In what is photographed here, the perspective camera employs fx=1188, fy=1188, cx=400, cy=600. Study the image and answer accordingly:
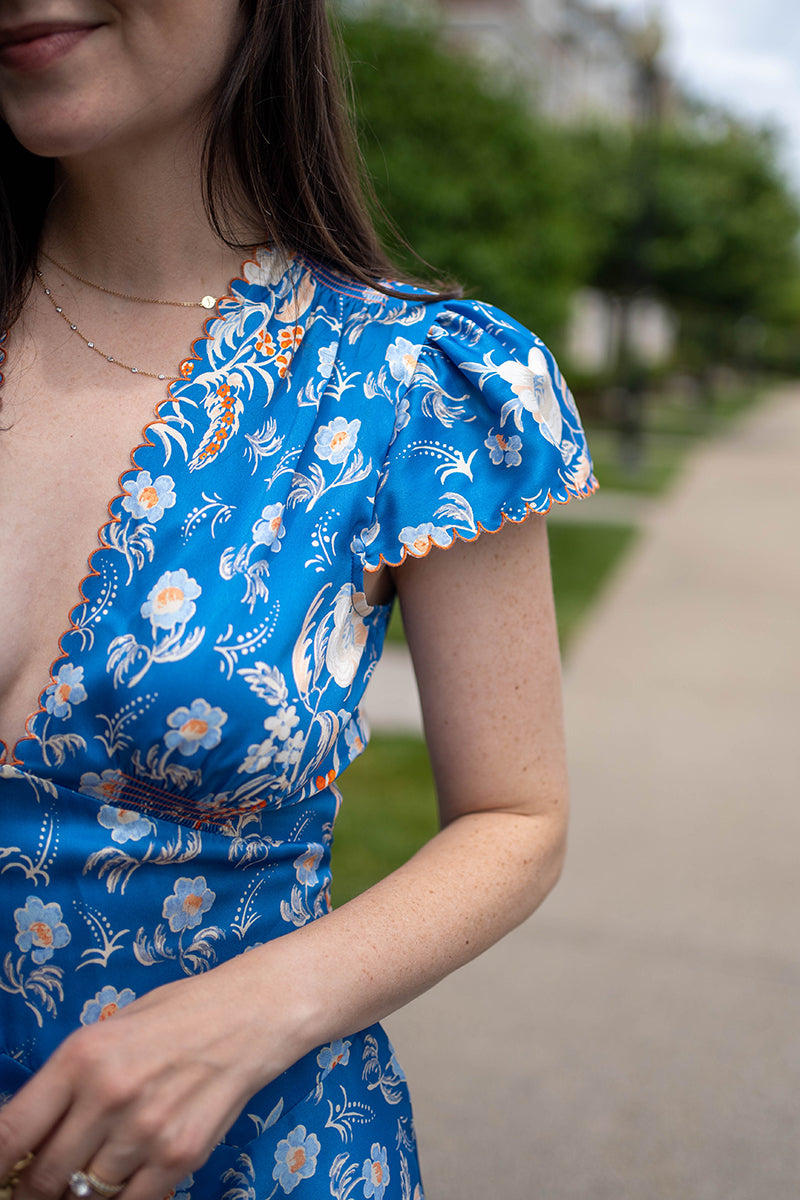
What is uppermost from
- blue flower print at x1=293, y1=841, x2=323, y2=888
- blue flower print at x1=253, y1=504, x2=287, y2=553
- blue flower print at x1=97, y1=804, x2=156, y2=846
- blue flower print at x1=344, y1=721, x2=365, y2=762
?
blue flower print at x1=253, y1=504, x2=287, y2=553

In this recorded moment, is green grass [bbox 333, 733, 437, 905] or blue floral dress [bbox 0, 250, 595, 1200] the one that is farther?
green grass [bbox 333, 733, 437, 905]

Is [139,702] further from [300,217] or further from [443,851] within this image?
[300,217]

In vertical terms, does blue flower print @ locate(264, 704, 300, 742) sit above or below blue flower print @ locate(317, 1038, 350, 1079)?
above

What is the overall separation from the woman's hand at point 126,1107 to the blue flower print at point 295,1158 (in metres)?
0.28

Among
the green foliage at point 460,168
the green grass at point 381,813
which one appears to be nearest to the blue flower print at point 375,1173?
the green grass at point 381,813

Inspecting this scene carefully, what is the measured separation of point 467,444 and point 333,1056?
0.65m

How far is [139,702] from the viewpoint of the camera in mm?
1066

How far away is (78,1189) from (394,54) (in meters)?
7.69

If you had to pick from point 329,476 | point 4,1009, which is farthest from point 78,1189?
point 329,476

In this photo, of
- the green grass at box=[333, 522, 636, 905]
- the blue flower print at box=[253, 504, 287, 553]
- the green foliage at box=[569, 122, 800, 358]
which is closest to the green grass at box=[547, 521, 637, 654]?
the green grass at box=[333, 522, 636, 905]

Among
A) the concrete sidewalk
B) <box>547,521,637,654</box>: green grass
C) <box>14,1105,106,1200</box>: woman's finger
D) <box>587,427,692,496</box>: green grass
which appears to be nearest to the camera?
<box>14,1105,106,1200</box>: woman's finger

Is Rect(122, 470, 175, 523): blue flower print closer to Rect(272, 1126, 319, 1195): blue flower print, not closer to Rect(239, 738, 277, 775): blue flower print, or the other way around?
Rect(239, 738, 277, 775): blue flower print

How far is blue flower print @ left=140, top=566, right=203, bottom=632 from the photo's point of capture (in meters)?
1.09

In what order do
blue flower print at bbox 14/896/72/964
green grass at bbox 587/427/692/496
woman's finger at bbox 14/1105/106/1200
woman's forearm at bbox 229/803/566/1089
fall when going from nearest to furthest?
woman's finger at bbox 14/1105/106/1200 → woman's forearm at bbox 229/803/566/1089 → blue flower print at bbox 14/896/72/964 → green grass at bbox 587/427/692/496
